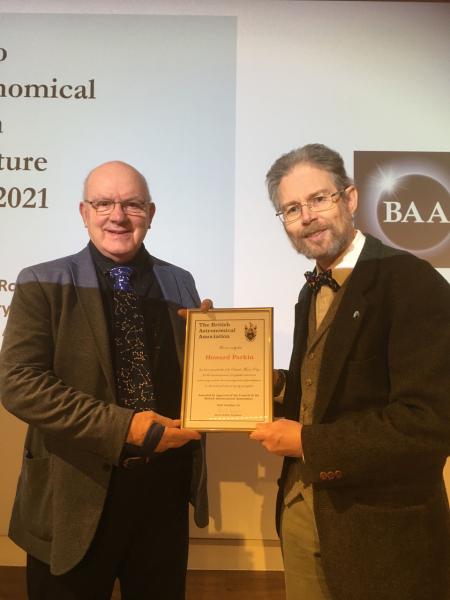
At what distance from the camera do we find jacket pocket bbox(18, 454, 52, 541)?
1.55m

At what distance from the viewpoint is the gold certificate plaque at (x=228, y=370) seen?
1521 millimetres

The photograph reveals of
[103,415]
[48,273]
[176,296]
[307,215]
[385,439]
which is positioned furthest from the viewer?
[176,296]

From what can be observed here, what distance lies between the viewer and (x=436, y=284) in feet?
4.37

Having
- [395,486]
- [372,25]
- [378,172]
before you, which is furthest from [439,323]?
[372,25]

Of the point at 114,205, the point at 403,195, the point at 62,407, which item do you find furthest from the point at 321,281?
the point at 403,195

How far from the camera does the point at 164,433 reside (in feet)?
4.89

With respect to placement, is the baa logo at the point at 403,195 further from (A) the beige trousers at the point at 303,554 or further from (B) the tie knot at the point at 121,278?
(A) the beige trousers at the point at 303,554

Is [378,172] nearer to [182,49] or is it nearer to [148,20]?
[182,49]

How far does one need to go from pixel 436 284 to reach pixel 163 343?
3.00 ft

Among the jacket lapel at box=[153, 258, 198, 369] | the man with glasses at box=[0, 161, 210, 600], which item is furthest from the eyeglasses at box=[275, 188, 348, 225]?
the jacket lapel at box=[153, 258, 198, 369]

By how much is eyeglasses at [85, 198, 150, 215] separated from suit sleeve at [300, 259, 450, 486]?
0.92 meters

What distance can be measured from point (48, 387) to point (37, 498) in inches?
14.8

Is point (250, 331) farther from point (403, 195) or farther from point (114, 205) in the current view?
point (403, 195)

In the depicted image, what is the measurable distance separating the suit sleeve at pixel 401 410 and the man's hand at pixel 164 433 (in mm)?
398
